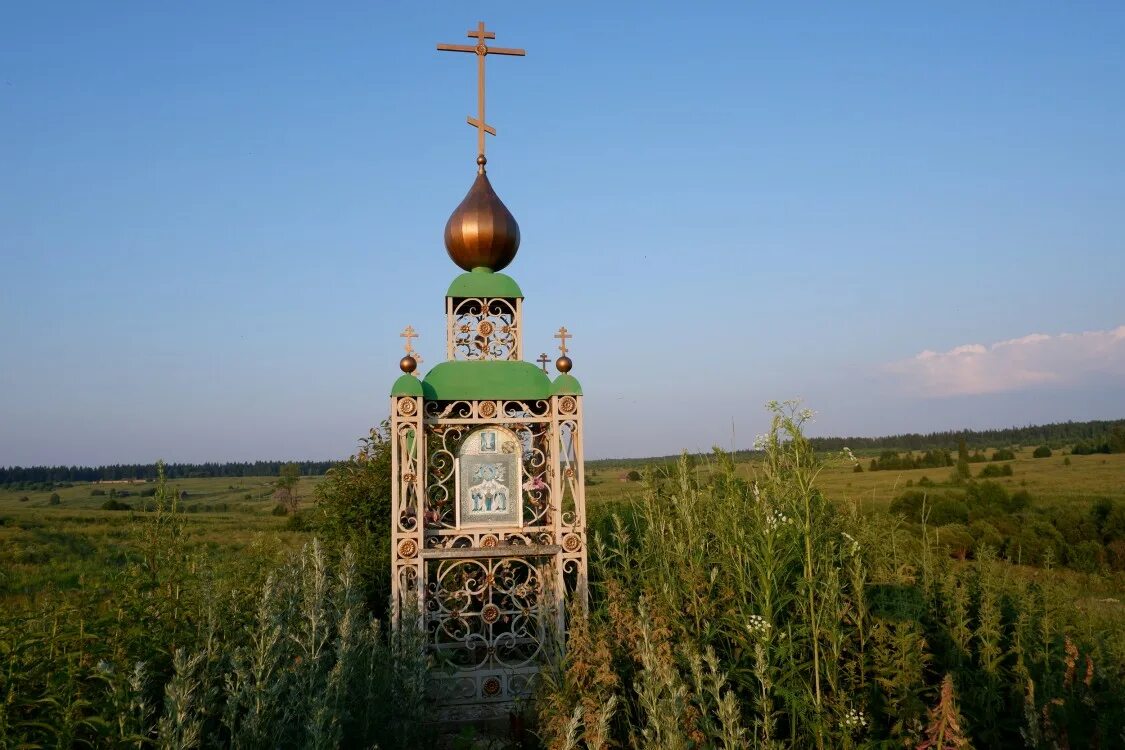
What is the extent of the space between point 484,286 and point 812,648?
474cm

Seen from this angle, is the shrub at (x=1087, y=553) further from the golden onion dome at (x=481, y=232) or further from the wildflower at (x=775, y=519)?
the golden onion dome at (x=481, y=232)

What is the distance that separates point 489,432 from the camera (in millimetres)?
7105

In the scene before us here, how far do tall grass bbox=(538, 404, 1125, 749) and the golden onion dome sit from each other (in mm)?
3496

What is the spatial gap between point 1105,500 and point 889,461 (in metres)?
20.7

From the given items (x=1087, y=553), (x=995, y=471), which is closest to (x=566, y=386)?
(x=1087, y=553)

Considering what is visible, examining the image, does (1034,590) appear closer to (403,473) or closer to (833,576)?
(833,576)

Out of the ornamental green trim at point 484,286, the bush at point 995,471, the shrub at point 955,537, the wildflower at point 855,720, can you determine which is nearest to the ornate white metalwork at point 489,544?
the ornamental green trim at point 484,286

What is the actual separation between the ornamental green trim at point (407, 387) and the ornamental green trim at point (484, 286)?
118 centimetres

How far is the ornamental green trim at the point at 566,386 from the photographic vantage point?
6977 millimetres

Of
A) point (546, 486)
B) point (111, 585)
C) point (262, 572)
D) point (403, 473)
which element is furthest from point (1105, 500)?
point (111, 585)

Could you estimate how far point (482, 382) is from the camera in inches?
277

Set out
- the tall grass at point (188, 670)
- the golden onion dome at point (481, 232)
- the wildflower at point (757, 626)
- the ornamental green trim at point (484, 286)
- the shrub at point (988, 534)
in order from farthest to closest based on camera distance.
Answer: the shrub at point (988, 534) → the golden onion dome at point (481, 232) → the ornamental green trim at point (484, 286) → the wildflower at point (757, 626) → the tall grass at point (188, 670)

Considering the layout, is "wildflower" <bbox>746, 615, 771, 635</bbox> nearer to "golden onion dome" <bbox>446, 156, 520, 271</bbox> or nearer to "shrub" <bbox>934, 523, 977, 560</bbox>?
"golden onion dome" <bbox>446, 156, 520, 271</bbox>

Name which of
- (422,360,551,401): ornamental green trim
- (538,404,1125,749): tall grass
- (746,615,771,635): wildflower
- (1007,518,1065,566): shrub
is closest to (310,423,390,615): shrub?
(422,360,551,401): ornamental green trim
